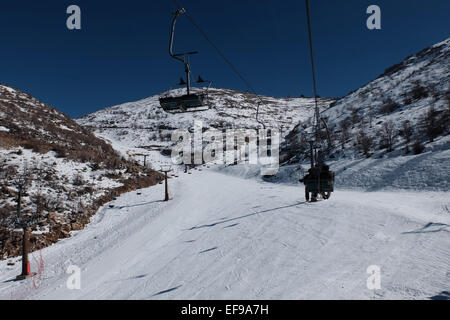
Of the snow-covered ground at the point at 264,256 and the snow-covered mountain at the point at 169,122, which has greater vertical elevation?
the snow-covered mountain at the point at 169,122

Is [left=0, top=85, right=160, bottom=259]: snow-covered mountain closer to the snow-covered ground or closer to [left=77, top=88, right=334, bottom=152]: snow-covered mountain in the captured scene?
the snow-covered ground

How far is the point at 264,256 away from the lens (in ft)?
20.4

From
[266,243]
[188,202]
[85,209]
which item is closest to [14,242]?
[85,209]

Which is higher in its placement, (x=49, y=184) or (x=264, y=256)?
(x=49, y=184)

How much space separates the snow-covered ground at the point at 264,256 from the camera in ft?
14.7

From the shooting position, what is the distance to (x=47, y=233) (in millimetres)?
10617

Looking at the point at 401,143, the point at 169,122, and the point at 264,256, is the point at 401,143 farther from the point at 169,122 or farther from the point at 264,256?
the point at 169,122

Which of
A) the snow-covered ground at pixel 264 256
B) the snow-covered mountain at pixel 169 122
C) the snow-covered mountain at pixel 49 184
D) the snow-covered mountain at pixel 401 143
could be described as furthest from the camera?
the snow-covered mountain at pixel 169 122

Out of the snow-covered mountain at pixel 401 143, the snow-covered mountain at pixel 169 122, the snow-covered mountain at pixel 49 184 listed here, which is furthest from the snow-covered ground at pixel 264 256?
the snow-covered mountain at pixel 169 122

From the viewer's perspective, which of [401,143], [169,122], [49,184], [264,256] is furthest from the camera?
[169,122]

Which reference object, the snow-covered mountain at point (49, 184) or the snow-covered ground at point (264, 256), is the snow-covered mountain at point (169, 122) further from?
the snow-covered ground at point (264, 256)

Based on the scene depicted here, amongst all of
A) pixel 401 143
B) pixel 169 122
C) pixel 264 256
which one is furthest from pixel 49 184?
pixel 169 122
